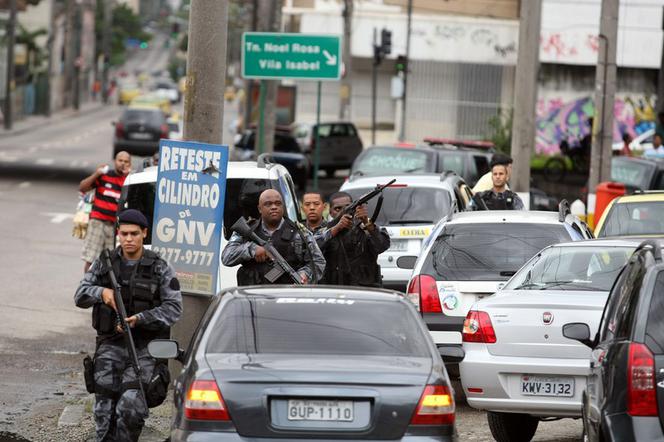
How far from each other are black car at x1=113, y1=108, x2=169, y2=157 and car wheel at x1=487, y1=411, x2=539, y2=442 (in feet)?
126

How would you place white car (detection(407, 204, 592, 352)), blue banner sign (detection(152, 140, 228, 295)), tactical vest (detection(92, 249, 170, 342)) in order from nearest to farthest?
tactical vest (detection(92, 249, 170, 342)) < blue banner sign (detection(152, 140, 228, 295)) < white car (detection(407, 204, 592, 352))

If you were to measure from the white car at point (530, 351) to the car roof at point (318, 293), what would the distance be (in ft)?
6.49

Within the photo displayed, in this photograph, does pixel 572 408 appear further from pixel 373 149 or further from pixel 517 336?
pixel 373 149

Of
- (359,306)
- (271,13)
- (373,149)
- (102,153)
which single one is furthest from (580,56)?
(359,306)

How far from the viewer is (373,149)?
2403 cm

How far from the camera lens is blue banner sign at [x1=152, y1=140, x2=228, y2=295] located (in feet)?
38.3

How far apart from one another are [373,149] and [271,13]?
9.06m

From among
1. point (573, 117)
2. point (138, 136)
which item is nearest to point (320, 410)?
point (138, 136)

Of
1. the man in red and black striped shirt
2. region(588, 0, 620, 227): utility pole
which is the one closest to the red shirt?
the man in red and black striped shirt

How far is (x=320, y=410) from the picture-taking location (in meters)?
7.02

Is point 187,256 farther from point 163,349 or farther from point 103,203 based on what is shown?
point 103,203

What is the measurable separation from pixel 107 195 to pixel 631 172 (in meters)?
11.0

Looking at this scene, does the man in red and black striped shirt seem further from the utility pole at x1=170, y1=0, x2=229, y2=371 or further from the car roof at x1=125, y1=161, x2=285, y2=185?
the utility pole at x1=170, y1=0, x2=229, y2=371

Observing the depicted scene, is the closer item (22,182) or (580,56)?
(22,182)
